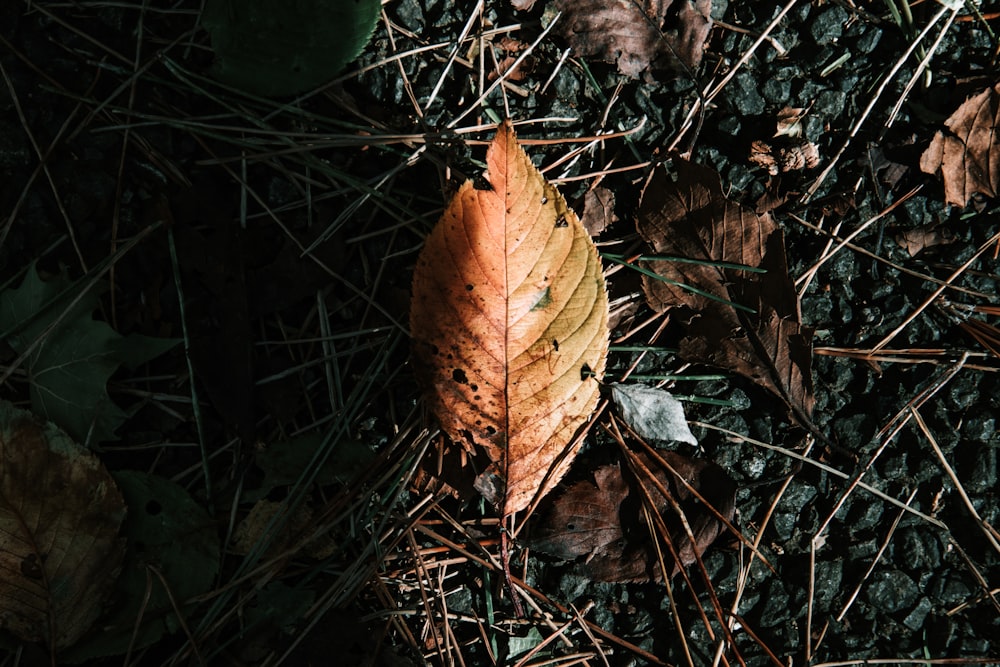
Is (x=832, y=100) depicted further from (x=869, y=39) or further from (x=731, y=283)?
(x=731, y=283)

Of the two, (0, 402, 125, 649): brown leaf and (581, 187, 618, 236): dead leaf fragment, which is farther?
(581, 187, 618, 236): dead leaf fragment

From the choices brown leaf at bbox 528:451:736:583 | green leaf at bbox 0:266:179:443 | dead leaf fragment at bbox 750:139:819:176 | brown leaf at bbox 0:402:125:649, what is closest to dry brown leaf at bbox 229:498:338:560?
brown leaf at bbox 0:402:125:649

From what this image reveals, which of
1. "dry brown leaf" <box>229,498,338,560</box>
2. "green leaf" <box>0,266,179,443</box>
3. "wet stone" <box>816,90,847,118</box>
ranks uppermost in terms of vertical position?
"wet stone" <box>816,90,847,118</box>

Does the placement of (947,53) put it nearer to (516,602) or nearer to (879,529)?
(879,529)

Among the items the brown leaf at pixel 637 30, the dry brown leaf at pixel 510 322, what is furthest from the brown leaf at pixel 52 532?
the brown leaf at pixel 637 30

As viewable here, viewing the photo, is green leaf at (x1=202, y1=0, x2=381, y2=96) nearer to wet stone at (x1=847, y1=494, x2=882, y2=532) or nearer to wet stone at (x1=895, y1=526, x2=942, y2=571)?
wet stone at (x1=847, y1=494, x2=882, y2=532)

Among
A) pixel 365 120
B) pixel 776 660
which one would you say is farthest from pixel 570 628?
pixel 365 120
